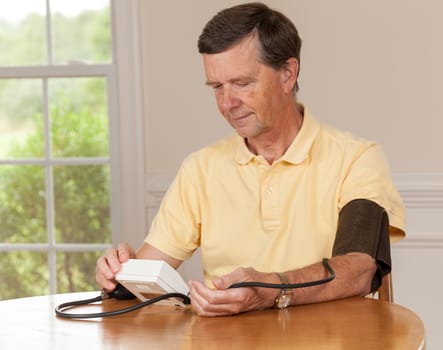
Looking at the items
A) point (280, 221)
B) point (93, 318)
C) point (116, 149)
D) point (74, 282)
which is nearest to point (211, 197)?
point (280, 221)

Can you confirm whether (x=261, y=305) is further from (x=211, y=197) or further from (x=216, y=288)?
(x=211, y=197)

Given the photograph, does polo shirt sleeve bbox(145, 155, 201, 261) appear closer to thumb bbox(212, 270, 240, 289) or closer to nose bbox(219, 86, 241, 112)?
nose bbox(219, 86, 241, 112)

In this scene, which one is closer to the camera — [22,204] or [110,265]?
[110,265]

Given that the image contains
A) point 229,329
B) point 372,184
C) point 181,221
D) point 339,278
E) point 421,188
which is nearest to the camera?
point 229,329

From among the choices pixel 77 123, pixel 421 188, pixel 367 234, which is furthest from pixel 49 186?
pixel 367 234

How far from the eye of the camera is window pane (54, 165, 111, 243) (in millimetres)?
4285

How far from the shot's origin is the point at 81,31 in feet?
14.0

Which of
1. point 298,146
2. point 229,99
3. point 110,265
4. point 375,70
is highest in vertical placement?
point 375,70

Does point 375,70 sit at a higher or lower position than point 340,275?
higher

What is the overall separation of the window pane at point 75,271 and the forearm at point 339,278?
210 cm

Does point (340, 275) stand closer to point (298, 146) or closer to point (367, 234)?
point (367, 234)

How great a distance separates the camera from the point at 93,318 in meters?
2.23

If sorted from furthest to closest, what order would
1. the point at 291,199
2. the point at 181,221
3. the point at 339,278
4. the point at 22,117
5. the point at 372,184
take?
the point at 22,117, the point at 181,221, the point at 291,199, the point at 372,184, the point at 339,278

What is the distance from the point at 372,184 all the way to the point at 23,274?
228 cm
